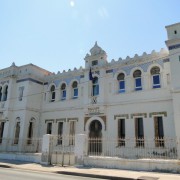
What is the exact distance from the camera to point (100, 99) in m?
18.9

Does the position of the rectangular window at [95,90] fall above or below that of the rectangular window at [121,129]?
above

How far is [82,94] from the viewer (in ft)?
67.4

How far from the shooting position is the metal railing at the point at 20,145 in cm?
2050

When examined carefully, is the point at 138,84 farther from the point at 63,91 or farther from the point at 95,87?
the point at 63,91

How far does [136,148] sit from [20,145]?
10.9 m

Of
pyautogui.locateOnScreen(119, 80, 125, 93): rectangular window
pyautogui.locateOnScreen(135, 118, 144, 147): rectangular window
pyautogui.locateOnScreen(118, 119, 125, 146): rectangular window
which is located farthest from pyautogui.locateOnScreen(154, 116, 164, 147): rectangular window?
pyautogui.locateOnScreen(119, 80, 125, 93): rectangular window

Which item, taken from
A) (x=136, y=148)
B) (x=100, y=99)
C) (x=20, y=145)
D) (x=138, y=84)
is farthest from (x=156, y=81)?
(x=20, y=145)

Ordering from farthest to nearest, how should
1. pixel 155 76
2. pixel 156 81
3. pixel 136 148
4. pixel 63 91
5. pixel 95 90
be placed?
pixel 63 91 → pixel 95 90 → pixel 155 76 → pixel 156 81 → pixel 136 148

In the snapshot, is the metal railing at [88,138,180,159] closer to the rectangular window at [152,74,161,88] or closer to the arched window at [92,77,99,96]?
the rectangular window at [152,74,161,88]

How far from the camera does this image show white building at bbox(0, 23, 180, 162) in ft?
52.0

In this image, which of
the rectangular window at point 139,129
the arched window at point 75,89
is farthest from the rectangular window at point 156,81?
the arched window at point 75,89

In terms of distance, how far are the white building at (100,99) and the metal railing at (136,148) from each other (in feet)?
0.62

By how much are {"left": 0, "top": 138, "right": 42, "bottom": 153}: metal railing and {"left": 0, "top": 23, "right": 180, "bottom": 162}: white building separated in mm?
210

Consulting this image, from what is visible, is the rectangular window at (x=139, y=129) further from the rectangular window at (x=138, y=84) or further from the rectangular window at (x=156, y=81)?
the rectangular window at (x=156, y=81)
